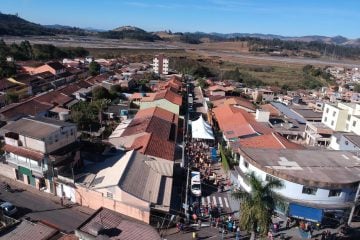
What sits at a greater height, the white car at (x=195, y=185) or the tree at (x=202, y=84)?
the white car at (x=195, y=185)

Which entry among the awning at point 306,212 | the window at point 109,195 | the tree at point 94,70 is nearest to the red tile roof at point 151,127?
the window at point 109,195

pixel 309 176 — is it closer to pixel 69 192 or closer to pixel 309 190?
pixel 309 190

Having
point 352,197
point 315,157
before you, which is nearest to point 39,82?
point 315,157

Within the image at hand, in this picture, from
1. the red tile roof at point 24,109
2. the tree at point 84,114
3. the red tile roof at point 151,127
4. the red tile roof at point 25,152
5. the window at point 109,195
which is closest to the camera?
the window at point 109,195

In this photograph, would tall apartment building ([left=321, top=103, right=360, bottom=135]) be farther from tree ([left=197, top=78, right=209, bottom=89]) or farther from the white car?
tree ([left=197, top=78, right=209, bottom=89])

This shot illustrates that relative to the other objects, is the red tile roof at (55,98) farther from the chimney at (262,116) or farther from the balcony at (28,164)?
the chimney at (262,116)

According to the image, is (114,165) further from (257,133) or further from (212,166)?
(257,133)

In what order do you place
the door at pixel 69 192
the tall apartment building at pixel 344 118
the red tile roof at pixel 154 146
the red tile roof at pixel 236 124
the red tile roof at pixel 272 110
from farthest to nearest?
the red tile roof at pixel 272 110 < the tall apartment building at pixel 344 118 < the red tile roof at pixel 236 124 < the red tile roof at pixel 154 146 < the door at pixel 69 192
